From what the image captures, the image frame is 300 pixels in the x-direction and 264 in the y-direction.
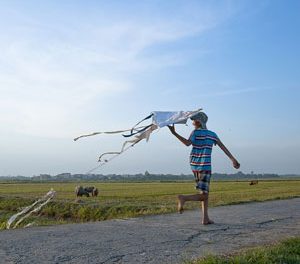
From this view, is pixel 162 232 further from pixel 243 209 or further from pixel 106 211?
pixel 106 211

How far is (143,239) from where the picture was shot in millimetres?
7984

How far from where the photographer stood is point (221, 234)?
8.66 meters

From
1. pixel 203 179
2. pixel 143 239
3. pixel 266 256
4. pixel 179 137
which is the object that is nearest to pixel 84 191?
pixel 203 179

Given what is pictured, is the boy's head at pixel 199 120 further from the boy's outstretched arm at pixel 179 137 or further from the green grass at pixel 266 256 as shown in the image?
the green grass at pixel 266 256

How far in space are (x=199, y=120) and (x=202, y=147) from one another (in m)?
0.52

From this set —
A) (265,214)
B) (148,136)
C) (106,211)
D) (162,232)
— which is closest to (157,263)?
(162,232)

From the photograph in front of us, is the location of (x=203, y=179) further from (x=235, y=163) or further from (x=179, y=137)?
(x=179, y=137)

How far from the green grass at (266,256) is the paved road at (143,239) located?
459 mm

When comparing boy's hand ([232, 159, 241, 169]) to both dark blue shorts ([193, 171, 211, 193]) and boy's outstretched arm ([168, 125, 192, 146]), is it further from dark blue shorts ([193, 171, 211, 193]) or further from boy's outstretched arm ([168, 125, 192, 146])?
boy's outstretched arm ([168, 125, 192, 146])

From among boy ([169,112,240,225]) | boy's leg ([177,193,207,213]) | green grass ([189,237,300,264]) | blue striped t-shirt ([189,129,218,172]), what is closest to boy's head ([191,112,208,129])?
boy ([169,112,240,225])

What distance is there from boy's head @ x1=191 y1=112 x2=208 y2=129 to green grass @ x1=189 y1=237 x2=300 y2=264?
2903 mm

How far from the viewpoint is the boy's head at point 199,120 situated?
9.44 m

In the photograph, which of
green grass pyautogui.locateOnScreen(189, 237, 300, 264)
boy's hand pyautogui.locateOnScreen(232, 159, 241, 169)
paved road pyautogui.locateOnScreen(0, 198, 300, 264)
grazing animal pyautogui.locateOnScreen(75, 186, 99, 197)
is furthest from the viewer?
grazing animal pyautogui.locateOnScreen(75, 186, 99, 197)

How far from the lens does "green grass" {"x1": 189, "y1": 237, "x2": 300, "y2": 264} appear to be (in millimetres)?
6161
